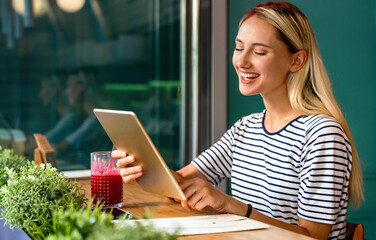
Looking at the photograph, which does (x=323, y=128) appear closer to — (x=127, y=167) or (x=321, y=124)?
(x=321, y=124)

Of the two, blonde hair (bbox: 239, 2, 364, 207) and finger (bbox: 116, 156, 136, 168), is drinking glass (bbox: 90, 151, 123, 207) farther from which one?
blonde hair (bbox: 239, 2, 364, 207)

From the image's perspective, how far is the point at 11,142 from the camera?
8.84ft

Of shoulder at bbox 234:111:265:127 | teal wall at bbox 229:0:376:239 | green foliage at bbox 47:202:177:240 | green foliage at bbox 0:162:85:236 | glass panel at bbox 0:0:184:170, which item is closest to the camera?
green foliage at bbox 47:202:177:240

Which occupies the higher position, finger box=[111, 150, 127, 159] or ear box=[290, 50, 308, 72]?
ear box=[290, 50, 308, 72]

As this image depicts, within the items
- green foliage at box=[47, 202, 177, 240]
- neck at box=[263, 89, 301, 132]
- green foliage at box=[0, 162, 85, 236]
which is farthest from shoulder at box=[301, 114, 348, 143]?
green foliage at box=[47, 202, 177, 240]

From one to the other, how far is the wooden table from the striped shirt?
30 cm

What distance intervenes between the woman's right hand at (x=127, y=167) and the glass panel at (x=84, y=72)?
1.29 metres

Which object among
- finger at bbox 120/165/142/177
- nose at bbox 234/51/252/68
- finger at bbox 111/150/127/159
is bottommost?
finger at bbox 120/165/142/177

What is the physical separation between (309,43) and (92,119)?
1490mm

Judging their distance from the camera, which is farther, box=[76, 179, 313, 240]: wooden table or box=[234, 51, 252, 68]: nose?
box=[234, 51, 252, 68]: nose

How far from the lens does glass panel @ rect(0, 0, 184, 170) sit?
8.84 ft

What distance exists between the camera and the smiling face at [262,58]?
1.80 meters

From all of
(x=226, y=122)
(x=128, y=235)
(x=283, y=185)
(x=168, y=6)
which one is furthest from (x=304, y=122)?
(x=168, y=6)

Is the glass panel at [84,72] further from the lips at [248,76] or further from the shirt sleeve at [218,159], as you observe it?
the lips at [248,76]
